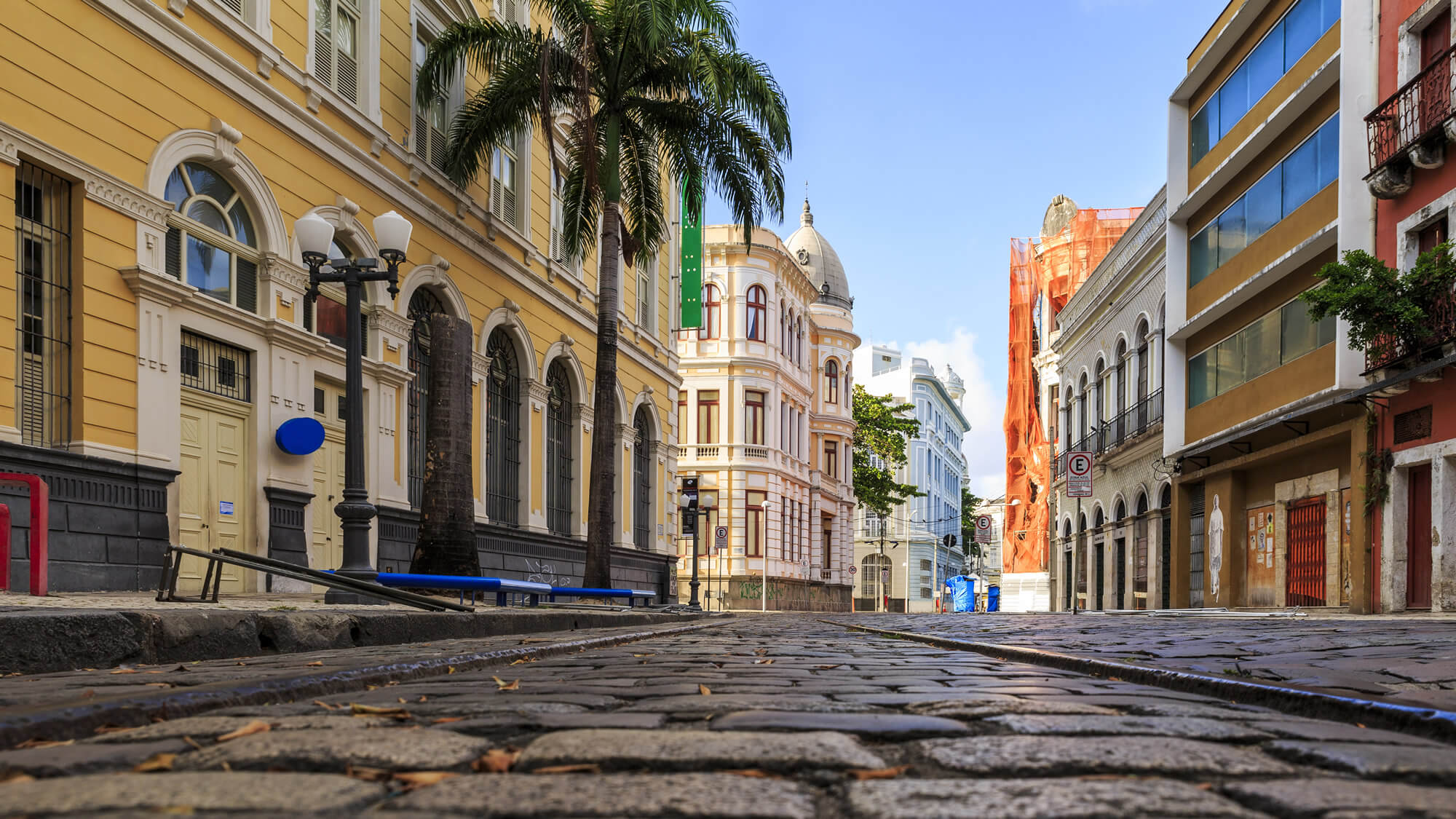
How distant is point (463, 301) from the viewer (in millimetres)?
20641

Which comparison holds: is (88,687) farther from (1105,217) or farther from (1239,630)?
(1105,217)

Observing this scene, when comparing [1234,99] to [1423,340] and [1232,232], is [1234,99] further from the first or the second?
[1423,340]

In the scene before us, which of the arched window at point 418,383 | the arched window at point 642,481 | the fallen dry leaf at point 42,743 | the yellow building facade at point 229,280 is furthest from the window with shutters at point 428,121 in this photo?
the fallen dry leaf at point 42,743

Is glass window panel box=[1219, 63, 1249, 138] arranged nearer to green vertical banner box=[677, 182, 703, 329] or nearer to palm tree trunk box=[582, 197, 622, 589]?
palm tree trunk box=[582, 197, 622, 589]

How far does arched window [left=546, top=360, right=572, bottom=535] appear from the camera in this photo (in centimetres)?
2492

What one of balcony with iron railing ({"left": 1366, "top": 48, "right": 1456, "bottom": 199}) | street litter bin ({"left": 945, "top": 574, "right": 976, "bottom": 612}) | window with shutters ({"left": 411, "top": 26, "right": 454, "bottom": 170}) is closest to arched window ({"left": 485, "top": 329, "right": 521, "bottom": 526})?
Result: window with shutters ({"left": 411, "top": 26, "right": 454, "bottom": 170})

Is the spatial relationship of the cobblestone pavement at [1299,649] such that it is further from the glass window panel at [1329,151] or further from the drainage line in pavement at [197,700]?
the glass window panel at [1329,151]

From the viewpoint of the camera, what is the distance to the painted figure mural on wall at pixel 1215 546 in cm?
2381

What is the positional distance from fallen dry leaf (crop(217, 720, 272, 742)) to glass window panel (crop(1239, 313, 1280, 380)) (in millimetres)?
20687

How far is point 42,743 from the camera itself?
2.81 m

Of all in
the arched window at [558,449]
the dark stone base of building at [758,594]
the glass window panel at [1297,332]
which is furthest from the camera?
the dark stone base of building at [758,594]

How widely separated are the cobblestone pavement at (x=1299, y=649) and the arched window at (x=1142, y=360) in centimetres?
1607

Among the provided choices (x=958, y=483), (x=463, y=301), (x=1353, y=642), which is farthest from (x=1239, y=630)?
(x=958, y=483)

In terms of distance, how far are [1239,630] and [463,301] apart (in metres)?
13.5
